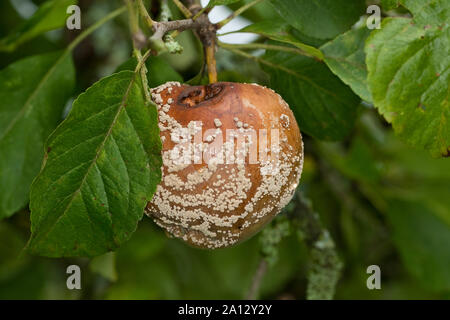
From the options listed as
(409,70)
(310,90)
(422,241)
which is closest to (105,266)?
(310,90)

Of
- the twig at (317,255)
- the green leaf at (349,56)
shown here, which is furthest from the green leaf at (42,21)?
the twig at (317,255)

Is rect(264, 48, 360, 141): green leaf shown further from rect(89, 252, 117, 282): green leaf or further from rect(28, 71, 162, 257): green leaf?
rect(89, 252, 117, 282): green leaf

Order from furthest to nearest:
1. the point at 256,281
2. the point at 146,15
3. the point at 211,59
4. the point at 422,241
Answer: the point at 422,241 → the point at 256,281 → the point at 211,59 → the point at 146,15

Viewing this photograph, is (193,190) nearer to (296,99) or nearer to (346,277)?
(296,99)

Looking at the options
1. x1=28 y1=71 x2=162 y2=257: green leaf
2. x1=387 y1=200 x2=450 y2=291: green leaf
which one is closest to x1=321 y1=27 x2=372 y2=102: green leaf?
x1=28 y1=71 x2=162 y2=257: green leaf

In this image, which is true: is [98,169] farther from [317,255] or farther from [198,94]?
[317,255]
